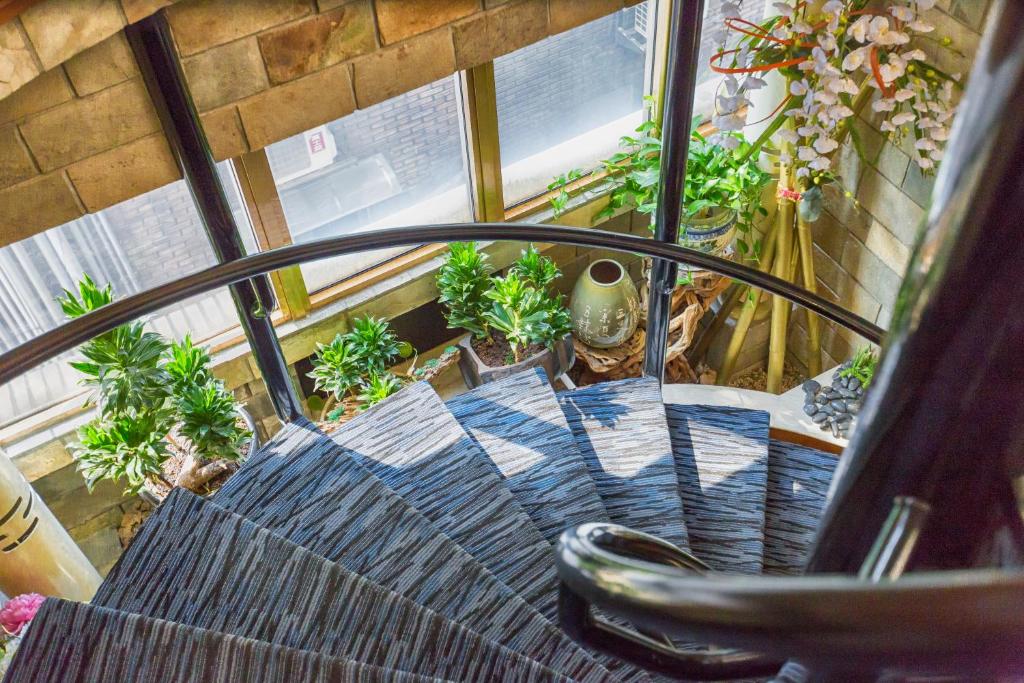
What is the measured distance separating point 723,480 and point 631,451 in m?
0.22

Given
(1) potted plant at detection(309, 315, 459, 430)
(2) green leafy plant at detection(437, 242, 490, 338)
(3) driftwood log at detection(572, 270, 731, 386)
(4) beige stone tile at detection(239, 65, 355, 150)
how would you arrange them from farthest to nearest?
(3) driftwood log at detection(572, 270, 731, 386) < (2) green leafy plant at detection(437, 242, 490, 338) < (1) potted plant at detection(309, 315, 459, 430) < (4) beige stone tile at detection(239, 65, 355, 150)

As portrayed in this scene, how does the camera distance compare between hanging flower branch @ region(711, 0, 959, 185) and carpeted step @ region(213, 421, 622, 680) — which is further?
hanging flower branch @ region(711, 0, 959, 185)

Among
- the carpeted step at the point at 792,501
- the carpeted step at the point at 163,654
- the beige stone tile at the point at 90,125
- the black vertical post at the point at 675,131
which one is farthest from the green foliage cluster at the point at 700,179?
the carpeted step at the point at 163,654

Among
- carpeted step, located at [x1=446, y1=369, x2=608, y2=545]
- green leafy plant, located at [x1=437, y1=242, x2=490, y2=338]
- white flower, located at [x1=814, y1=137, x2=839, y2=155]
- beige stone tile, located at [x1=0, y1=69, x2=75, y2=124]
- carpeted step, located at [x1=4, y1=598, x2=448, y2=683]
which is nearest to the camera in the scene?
carpeted step, located at [x1=4, y1=598, x2=448, y2=683]

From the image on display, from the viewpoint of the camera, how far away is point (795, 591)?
44 centimetres

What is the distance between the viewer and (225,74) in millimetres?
2113

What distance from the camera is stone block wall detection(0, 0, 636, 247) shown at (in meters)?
1.80

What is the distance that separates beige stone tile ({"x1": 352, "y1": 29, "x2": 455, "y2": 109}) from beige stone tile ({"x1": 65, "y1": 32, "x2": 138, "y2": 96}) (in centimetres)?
53

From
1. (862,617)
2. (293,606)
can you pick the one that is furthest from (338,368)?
(862,617)

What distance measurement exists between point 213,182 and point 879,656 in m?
1.86

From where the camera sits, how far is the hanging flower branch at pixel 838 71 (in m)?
2.69

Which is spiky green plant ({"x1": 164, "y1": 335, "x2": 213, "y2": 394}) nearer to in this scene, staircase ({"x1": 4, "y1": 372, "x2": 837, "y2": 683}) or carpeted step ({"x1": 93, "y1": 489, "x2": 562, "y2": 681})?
staircase ({"x1": 4, "y1": 372, "x2": 837, "y2": 683})

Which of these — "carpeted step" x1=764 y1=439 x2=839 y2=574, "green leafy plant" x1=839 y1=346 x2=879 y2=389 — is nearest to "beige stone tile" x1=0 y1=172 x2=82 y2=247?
"carpeted step" x1=764 y1=439 x2=839 y2=574

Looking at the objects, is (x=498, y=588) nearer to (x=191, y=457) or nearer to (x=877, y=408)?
(x=877, y=408)
